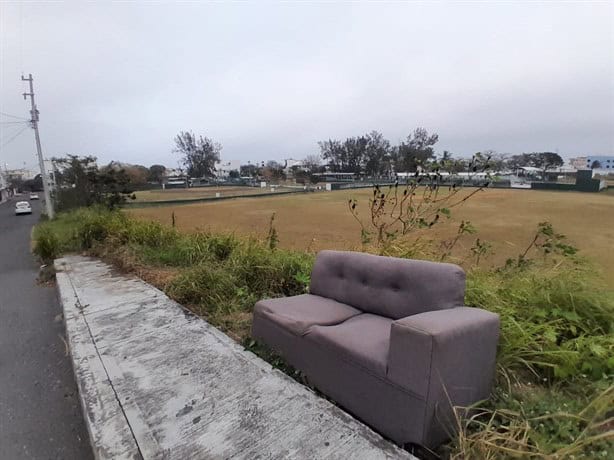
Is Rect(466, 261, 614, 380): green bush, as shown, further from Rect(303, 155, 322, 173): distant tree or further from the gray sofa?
Rect(303, 155, 322, 173): distant tree

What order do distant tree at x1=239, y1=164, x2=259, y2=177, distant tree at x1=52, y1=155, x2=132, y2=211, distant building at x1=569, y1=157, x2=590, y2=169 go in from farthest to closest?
distant tree at x1=239, y1=164, x2=259, y2=177 < distant building at x1=569, y1=157, x2=590, y2=169 < distant tree at x1=52, y1=155, x2=132, y2=211

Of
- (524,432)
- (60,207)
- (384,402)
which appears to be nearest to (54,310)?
(384,402)

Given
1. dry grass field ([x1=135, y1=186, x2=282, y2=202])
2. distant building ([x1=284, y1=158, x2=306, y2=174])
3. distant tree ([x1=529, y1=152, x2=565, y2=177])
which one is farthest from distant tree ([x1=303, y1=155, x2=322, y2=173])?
distant tree ([x1=529, y1=152, x2=565, y2=177])

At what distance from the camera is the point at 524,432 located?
55.1 inches

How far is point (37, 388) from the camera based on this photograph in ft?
7.56

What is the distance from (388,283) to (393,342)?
0.69m

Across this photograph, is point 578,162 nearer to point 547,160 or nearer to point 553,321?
point 547,160

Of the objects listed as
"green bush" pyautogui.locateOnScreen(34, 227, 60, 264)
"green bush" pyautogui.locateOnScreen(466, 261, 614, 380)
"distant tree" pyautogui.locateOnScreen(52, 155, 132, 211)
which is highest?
"distant tree" pyautogui.locateOnScreen(52, 155, 132, 211)

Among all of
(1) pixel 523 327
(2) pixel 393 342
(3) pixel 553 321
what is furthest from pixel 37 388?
(3) pixel 553 321

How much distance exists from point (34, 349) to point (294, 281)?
7.78 feet

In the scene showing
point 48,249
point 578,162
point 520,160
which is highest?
point 520,160

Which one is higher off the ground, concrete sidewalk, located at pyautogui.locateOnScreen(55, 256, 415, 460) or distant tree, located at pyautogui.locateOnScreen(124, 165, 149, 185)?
distant tree, located at pyautogui.locateOnScreen(124, 165, 149, 185)

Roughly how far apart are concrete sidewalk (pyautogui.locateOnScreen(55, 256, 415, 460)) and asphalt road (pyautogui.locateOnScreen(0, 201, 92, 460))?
25 cm

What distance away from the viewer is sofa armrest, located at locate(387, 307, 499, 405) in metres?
1.36
